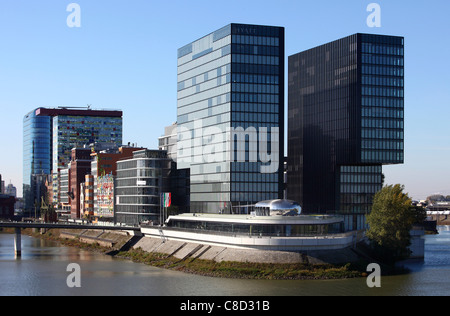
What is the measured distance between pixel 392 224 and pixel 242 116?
3866 centimetres

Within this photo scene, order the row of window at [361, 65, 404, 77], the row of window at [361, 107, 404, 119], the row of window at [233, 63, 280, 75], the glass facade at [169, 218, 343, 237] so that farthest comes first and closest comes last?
the row of window at [361, 107, 404, 119]
the row of window at [361, 65, 404, 77]
the row of window at [233, 63, 280, 75]
the glass facade at [169, 218, 343, 237]

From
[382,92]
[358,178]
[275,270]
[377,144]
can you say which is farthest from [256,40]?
[275,270]

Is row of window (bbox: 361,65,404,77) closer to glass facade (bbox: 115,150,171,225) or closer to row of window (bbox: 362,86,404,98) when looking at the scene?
row of window (bbox: 362,86,404,98)

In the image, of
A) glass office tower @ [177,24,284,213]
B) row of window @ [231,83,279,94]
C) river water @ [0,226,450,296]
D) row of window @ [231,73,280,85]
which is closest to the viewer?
river water @ [0,226,450,296]

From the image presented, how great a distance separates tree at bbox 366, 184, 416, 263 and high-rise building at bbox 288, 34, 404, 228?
36951 mm

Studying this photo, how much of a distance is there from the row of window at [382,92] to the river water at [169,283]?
45305mm

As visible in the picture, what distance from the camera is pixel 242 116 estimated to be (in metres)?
139

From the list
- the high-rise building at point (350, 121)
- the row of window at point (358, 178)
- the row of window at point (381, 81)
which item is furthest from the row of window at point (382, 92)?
the row of window at point (358, 178)

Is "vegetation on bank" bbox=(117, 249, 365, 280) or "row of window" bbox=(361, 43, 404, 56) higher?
"row of window" bbox=(361, 43, 404, 56)

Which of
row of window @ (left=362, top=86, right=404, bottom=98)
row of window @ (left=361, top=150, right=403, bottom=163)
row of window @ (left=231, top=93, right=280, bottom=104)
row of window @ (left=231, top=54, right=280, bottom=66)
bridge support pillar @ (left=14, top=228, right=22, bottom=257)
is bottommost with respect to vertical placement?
bridge support pillar @ (left=14, top=228, right=22, bottom=257)

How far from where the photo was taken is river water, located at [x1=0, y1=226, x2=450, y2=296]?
8531 cm

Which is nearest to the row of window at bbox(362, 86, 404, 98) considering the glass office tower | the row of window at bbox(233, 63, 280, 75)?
the glass office tower
